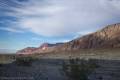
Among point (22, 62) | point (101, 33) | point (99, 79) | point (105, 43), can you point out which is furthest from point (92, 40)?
point (99, 79)

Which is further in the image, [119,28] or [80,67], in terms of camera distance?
[119,28]

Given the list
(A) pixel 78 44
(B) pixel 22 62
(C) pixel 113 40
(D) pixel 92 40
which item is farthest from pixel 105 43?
(B) pixel 22 62

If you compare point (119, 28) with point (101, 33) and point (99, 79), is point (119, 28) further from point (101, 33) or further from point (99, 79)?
point (99, 79)

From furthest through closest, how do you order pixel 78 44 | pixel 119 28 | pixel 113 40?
pixel 78 44, pixel 119 28, pixel 113 40

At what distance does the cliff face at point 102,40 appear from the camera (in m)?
137

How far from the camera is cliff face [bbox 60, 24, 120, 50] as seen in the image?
13662 cm

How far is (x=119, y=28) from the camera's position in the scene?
15112cm

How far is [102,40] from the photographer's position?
151500mm

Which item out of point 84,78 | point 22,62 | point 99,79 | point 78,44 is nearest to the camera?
point 84,78

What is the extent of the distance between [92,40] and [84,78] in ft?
463

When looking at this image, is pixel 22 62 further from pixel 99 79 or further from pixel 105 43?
pixel 105 43

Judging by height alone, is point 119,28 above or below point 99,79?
above

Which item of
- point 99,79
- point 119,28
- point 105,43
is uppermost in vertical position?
point 119,28

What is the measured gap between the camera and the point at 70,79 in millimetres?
20078
